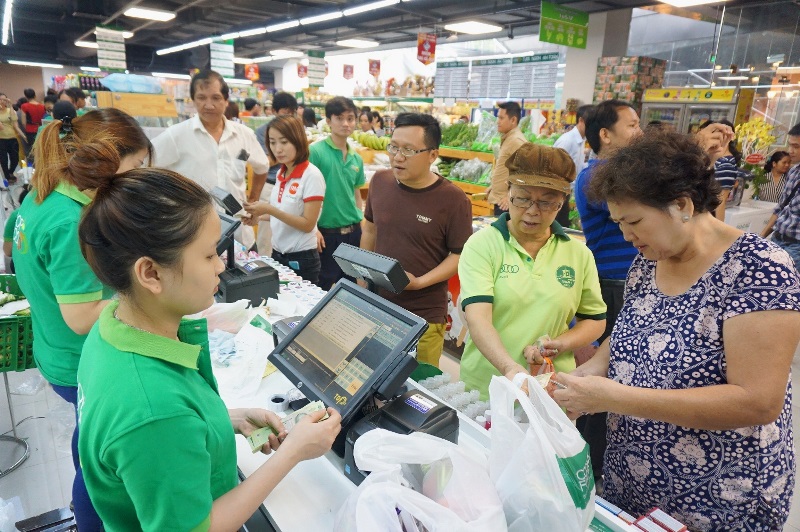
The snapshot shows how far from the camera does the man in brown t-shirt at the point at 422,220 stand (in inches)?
101

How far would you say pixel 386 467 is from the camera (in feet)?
3.14

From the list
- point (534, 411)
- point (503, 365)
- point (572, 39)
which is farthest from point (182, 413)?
point (572, 39)

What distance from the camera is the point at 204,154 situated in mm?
3488

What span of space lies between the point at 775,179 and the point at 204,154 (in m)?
6.61

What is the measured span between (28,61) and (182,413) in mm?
28492

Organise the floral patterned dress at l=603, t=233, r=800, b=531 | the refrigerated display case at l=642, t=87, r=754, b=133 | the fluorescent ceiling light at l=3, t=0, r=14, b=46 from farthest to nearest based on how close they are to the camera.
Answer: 1. the fluorescent ceiling light at l=3, t=0, r=14, b=46
2. the refrigerated display case at l=642, t=87, r=754, b=133
3. the floral patterned dress at l=603, t=233, r=800, b=531

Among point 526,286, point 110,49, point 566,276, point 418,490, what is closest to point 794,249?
point 566,276

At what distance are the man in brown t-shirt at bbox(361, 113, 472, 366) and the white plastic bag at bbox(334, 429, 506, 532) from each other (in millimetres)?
1527

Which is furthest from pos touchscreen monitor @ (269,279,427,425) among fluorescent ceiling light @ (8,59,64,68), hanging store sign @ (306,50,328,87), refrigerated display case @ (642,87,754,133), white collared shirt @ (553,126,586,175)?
fluorescent ceiling light @ (8,59,64,68)

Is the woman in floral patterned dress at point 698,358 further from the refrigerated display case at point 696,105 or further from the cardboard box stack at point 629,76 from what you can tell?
the cardboard box stack at point 629,76

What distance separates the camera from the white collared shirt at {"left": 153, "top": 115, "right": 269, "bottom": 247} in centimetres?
344

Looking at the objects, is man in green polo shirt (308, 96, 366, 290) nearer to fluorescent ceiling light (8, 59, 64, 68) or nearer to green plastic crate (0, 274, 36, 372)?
green plastic crate (0, 274, 36, 372)

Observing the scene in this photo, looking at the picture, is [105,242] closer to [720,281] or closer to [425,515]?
[425,515]

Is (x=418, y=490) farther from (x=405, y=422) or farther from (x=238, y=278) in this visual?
(x=238, y=278)
